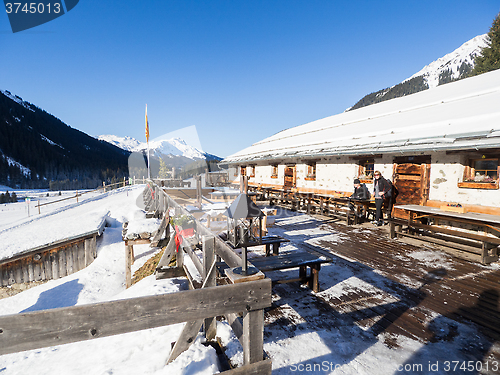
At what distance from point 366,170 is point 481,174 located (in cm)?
363

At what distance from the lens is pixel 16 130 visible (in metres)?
71.7

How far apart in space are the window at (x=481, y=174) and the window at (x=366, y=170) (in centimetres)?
299

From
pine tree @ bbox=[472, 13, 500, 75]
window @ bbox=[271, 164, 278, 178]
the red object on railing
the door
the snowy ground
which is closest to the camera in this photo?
the snowy ground

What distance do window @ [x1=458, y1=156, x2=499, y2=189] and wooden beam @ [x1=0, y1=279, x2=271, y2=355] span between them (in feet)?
24.2

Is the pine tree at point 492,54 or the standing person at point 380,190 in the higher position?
the pine tree at point 492,54

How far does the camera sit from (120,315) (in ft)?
5.24

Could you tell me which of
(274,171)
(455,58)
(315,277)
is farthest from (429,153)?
(455,58)

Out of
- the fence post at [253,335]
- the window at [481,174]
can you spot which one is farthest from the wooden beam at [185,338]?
the window at [481,174]

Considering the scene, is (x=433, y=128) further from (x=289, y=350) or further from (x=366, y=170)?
(x=289, y=350)

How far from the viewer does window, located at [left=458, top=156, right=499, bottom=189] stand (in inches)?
241

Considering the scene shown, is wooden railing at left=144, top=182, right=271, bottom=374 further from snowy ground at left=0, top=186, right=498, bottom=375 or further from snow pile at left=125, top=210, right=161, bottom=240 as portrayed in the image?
snow pile at left=125, top=210, right=161, bottom=240

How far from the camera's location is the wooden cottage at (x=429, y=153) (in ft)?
20.3

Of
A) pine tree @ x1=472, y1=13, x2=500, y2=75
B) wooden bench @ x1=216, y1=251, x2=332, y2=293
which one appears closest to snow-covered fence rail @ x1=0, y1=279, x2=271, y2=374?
wooden bench @ x1=216, y1=251, x2=332, y2=293

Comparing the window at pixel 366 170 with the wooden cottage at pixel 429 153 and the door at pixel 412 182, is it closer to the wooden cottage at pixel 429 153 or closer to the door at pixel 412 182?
the wooden cottage at pixel 429 153
